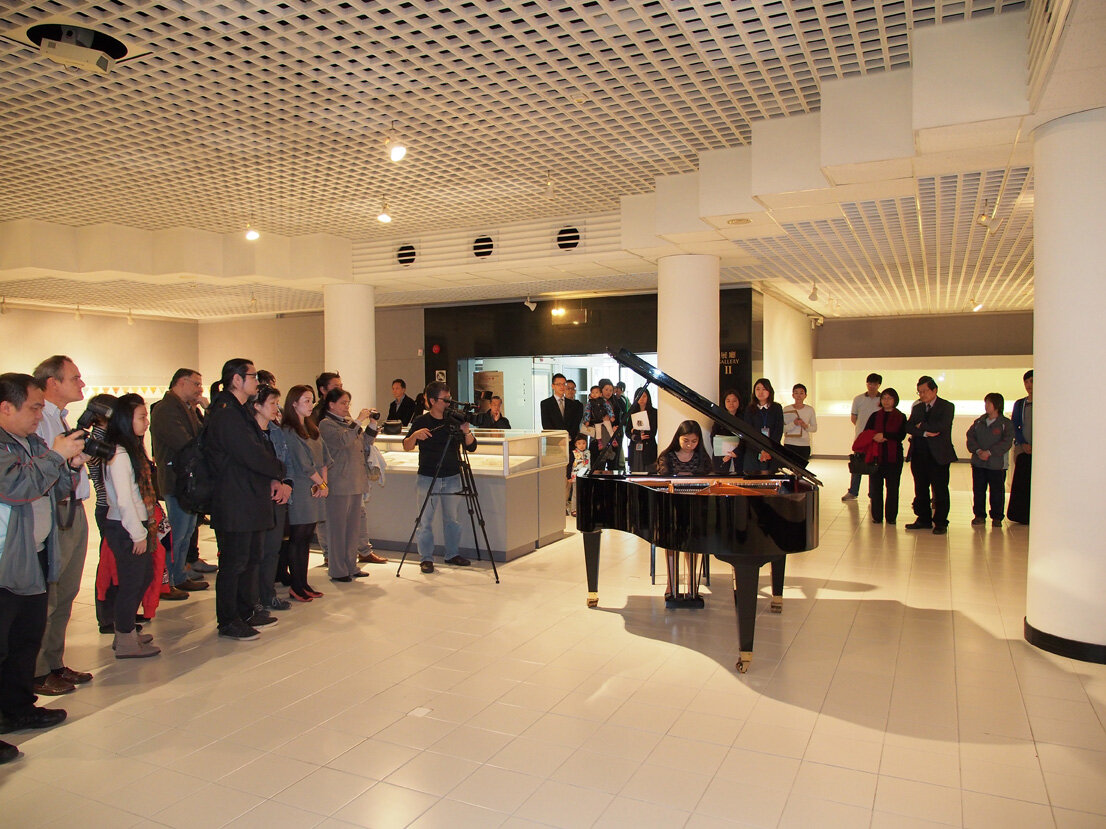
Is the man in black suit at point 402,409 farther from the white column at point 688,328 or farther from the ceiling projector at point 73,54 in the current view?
the ceiling projector at point 73,54

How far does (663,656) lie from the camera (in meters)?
4.36

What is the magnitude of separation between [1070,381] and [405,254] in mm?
7371

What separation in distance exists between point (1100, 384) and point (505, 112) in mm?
3956

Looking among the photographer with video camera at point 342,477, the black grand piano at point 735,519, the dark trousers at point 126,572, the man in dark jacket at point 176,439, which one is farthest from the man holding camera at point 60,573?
the black grand piano at point 735,519

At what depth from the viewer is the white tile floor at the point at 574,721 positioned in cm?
280

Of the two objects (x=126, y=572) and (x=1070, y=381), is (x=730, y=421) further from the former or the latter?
(x=126, y=572)

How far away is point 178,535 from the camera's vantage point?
18.6 feet

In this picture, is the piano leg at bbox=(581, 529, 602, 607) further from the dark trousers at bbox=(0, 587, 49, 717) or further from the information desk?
the dark trousers at bbox=(0, 587, 49, 717)

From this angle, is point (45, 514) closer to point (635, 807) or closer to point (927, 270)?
point (635, 807)

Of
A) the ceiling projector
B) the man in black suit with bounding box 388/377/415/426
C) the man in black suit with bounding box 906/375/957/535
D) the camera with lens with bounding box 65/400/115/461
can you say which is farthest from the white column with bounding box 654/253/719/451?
the ceiling projector

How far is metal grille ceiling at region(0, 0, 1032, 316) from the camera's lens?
405cm

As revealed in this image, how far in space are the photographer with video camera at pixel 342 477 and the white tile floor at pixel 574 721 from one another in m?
0.42

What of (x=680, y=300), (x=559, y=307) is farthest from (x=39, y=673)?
(x=559, y=307)

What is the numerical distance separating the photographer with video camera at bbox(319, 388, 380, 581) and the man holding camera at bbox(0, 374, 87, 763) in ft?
7.82
